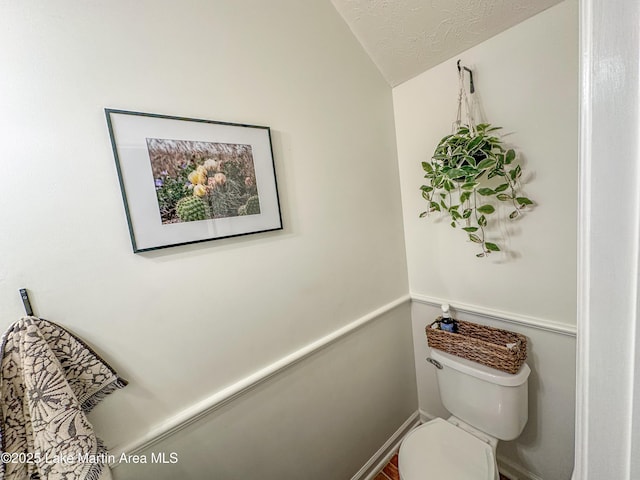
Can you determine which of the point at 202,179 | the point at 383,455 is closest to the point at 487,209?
the point at 202,179

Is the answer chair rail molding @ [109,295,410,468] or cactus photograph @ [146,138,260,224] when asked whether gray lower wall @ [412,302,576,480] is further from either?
cactus photograph @ [146,138,260,224]

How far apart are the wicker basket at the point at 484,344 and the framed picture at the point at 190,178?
1.01m

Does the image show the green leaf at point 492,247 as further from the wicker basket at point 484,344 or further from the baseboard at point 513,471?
the baseboard at point 513,471

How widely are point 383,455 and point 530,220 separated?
1488mm

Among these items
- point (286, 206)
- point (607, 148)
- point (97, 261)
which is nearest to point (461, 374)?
point (286, 206)

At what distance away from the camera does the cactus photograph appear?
79cm

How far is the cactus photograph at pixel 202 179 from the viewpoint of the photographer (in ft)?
2.60

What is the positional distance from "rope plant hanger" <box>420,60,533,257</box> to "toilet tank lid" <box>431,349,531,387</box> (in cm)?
52

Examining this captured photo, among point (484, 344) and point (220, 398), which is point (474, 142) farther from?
point (220, 398)

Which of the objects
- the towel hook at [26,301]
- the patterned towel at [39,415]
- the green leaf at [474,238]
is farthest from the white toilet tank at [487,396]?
the towel hook at [26,301]

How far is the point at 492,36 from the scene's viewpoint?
110cm

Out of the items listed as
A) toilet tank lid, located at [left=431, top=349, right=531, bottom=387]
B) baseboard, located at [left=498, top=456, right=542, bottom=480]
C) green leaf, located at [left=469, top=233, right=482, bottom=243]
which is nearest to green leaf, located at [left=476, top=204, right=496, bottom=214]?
green leaf, located at [left=469, top=233, right=482, bottom=243]

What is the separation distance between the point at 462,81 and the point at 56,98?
149 cm

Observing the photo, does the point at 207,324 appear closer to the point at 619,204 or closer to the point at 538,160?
the point at 619,204
